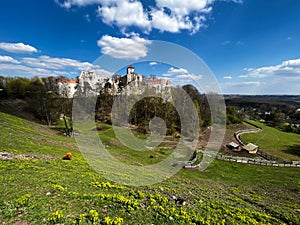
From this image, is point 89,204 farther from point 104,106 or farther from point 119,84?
point 119,84

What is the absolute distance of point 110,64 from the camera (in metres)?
16.0

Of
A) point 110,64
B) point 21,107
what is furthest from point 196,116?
point 21,107

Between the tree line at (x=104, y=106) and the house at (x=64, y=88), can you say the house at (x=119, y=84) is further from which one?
the tree line at (x=104, y=106)

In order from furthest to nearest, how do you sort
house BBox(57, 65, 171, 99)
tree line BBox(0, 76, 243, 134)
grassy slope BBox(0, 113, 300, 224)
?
1. house BBox(57, 65, 171, 99)
2. tree line BBox(0, 76, 243, 134)
3. grassy slope BBox(0, 113, 300, 224)

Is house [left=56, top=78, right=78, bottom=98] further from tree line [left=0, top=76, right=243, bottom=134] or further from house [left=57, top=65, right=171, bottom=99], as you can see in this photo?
tree line [left=0, top=76, right=243, bottom=134]

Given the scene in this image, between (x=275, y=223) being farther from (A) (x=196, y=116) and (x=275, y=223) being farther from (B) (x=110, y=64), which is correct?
(A) (x=196, y=116)

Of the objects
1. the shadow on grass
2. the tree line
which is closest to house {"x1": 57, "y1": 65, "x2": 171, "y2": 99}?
the tree line

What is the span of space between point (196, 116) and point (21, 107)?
5877 cm

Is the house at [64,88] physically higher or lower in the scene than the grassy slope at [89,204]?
higher

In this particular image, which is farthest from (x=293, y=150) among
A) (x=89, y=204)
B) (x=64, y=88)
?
(x=64, y=88)

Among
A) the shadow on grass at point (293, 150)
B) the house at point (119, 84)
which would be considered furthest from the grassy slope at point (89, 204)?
the shadow on grass at point (293, 150)

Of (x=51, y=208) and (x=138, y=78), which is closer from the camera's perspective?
(x=51, y=208)

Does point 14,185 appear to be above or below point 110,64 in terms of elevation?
below

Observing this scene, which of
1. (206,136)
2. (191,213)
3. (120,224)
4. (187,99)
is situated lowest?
(206,136)
